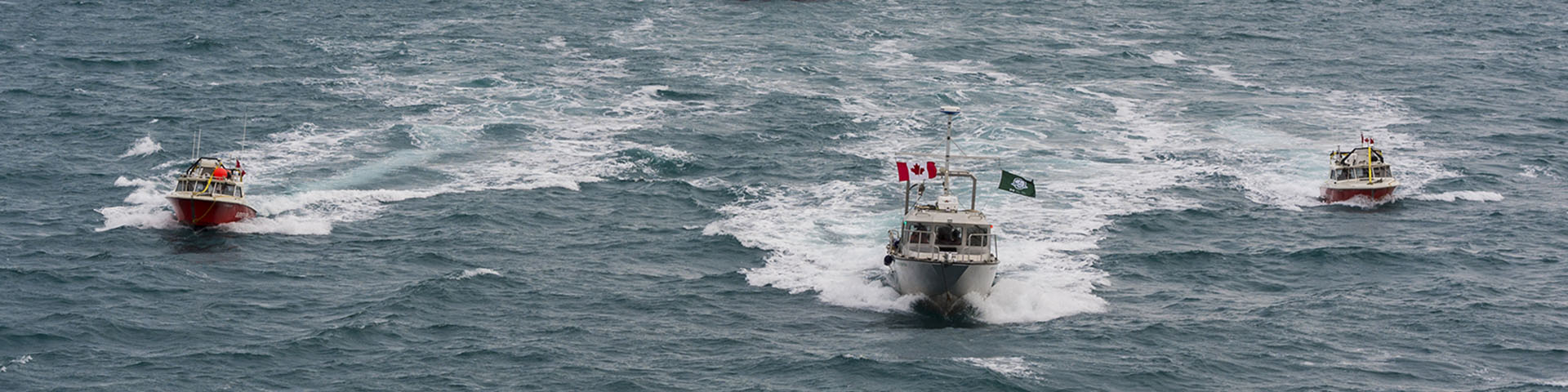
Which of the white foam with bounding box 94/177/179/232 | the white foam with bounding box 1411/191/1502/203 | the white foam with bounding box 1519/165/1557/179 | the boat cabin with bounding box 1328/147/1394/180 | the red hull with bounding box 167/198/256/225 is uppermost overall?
the boat cabin with bounding box 1328/147/1394/180

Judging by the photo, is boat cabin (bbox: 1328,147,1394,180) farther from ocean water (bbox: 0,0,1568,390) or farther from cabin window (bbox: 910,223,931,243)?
cabin window (bbox: 910,223,931,243)

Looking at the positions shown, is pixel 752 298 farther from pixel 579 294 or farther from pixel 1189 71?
pixel 1189 71

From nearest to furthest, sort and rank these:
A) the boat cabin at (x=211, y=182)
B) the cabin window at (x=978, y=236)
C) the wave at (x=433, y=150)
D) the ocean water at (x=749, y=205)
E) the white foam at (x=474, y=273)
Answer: the ocean water at (x=749, y=205) → the cabin window at (x=978, y=236) → the white foam at (x=474, y=273) → the boat cabin at (x=211, y=182) → the wave at (x=433, y=150)

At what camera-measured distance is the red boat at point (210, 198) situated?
94.4 metres

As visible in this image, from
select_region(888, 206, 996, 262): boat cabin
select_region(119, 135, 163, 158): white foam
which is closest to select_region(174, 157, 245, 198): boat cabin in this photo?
select_region(119, 135, 163, 158): white foam

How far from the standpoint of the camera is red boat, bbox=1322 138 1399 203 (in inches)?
4035

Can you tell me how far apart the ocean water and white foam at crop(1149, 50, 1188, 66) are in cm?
51

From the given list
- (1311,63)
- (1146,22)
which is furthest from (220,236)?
(1146,22)

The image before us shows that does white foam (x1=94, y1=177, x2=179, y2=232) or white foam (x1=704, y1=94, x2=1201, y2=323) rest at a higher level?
white foam (x1=704, y1=94, x2=1201, y2=323)

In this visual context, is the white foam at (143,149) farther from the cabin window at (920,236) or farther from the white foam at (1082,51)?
the white foam at (1082,51)

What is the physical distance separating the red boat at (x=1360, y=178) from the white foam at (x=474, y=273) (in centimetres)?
5043

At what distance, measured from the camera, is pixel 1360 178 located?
339ft

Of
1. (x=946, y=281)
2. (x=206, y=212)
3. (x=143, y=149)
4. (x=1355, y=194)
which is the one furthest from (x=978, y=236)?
(x=143, y=149)

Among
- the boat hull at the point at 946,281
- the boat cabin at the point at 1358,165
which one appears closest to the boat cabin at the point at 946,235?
the boat hull at the point at 946,281
